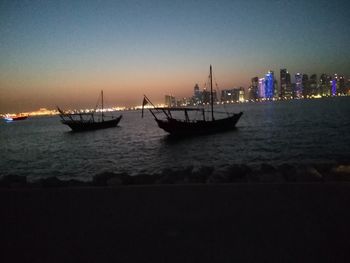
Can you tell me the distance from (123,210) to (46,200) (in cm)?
152

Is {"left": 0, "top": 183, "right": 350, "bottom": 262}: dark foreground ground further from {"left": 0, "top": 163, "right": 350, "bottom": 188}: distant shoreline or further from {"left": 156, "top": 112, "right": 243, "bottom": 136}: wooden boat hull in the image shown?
{"left": 156, "top": 112, "right": 243, "bottom": 136}: wooden boat hull

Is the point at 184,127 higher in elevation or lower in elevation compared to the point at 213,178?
lower

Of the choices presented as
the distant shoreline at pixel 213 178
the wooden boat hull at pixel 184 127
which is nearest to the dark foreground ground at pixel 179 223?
the distant shoreline at pixel 213 178

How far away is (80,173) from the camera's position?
73.3 feet

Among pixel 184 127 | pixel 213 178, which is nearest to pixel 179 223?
pixel 213 178

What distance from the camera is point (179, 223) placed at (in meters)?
4.06

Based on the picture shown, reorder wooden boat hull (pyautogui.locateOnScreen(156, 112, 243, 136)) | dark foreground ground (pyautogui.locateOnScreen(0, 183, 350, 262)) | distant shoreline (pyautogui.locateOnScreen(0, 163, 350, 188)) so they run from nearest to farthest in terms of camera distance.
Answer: dark foreground ground (pyautogui.locateOnScreen(0, 183, 350, 262)) < distant shoreline (pyautogui.locateOnScreen(0, 163, 350, 188)) < wooden boat hull (pyautogui.locateOnScreen(156, 112, 243, 136))

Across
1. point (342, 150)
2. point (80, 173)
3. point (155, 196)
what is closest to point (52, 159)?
point (80, 173)

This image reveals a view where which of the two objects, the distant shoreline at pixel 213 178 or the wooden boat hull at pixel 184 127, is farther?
the wooden boat hull at pixel 184 127

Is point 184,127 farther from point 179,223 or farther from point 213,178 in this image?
point 179,223

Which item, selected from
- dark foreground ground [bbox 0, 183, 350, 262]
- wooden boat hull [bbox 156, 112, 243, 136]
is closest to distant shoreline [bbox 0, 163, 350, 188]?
dark foreground ground [bbox 0, 183, 350, 262]

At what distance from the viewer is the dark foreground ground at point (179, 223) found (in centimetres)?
330

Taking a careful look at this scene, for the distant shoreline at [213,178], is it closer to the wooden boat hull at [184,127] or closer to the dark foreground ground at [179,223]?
the dark foreground ground at [179,223]

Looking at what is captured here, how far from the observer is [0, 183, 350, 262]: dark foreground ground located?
3297mm
